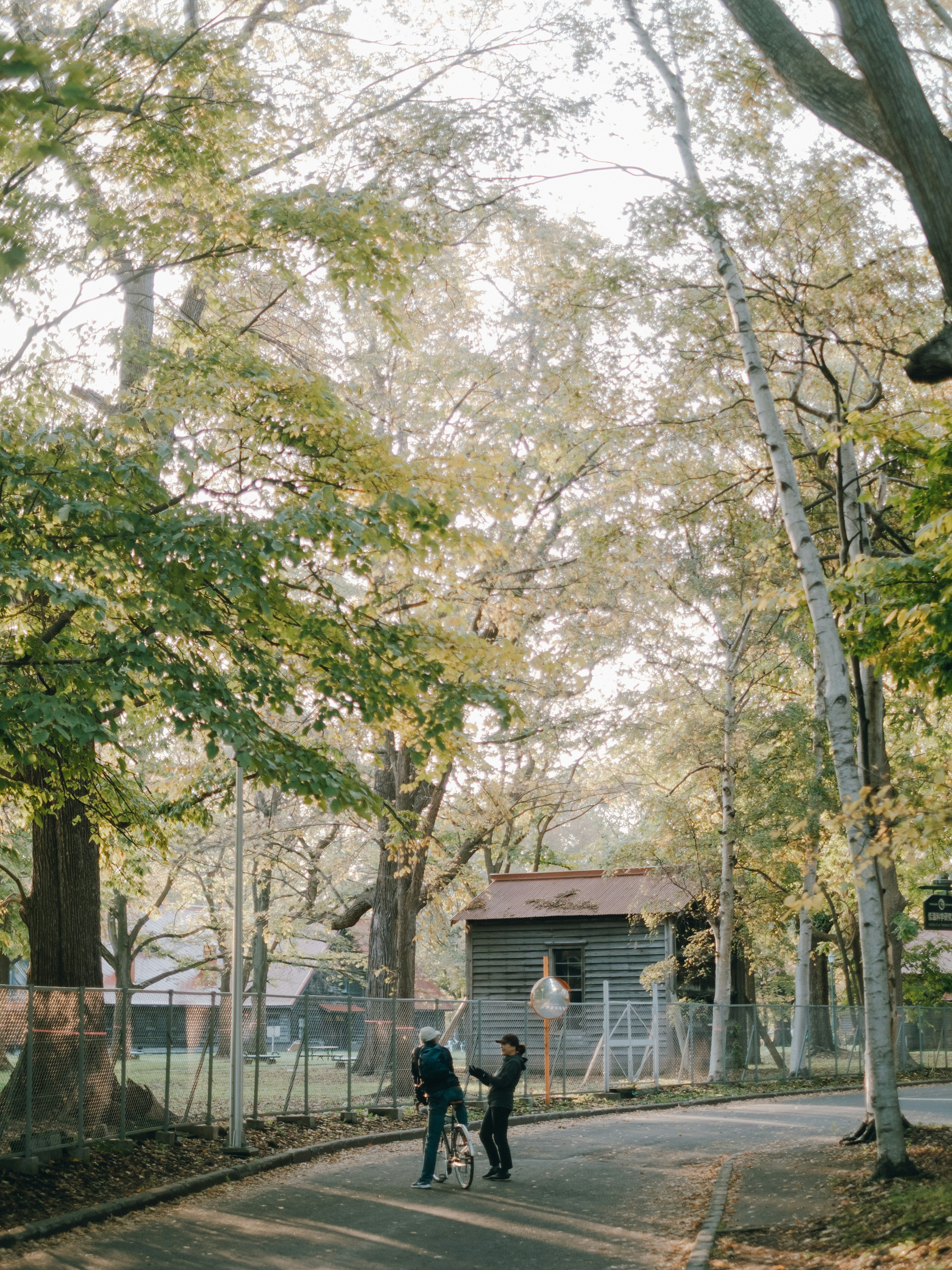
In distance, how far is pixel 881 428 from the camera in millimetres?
12820

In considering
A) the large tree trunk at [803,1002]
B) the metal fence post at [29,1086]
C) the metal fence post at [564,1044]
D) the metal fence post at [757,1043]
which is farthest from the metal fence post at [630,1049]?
the metal fence post at [29,1086]

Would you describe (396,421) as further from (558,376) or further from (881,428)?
(881,428)

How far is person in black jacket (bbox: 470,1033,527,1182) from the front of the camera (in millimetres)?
14578


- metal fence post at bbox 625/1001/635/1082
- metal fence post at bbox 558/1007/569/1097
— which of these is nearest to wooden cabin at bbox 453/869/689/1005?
metal fence post at bbox 625/1001/635/1082

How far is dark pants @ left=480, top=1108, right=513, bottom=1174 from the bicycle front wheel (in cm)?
41

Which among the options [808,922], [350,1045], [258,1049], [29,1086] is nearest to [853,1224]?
[29,1086]

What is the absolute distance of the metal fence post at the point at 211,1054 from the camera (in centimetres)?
1708

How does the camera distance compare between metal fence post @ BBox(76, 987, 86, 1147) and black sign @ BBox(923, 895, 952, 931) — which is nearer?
metal fence post @ BBox(76, 987, 86, 1147)

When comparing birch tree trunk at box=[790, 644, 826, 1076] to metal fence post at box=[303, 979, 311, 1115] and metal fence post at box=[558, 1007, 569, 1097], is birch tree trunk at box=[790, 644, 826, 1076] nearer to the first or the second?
metal fence post at box=[558, 1007, 569, 1097]

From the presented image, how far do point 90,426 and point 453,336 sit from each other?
13860 mm

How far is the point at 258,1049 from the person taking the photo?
61.6 feet

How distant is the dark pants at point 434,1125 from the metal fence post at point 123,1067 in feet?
11.9

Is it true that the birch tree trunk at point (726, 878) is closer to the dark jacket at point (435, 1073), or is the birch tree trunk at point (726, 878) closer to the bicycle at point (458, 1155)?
the bicycle at point (458, 1155)

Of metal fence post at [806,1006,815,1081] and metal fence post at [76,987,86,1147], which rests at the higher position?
metal fence post at [76,987,86,1147]
